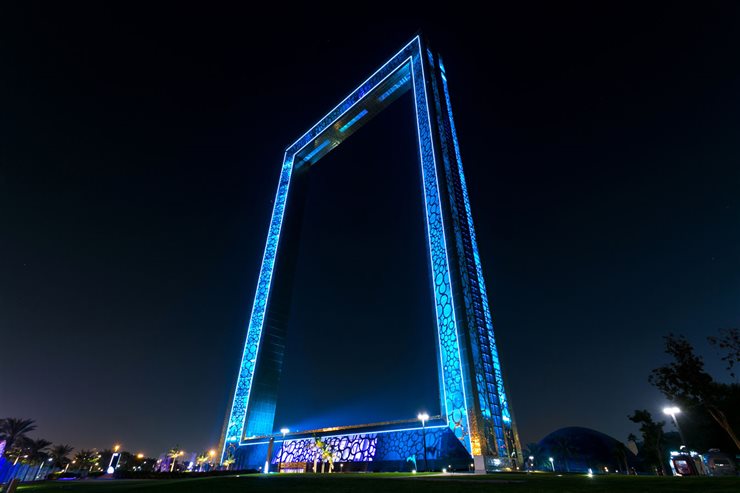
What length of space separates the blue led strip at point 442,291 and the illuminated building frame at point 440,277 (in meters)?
0.04

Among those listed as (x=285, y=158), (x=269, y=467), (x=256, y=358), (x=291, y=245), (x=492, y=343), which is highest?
(x=285, y=158)

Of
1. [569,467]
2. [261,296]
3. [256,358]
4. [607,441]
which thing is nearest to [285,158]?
[261,296]

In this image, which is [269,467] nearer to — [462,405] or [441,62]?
[462,405]

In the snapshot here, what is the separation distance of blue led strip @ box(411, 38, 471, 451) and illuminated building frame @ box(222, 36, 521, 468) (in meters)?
0.04

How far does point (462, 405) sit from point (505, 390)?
2.89 metres

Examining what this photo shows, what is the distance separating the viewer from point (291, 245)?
33344mm

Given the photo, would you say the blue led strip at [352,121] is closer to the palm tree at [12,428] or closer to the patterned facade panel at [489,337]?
the patterned facade panel at [489,337]

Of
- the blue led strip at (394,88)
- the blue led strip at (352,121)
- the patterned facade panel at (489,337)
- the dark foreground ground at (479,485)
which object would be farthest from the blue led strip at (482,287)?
the blue led strip at (352,121)

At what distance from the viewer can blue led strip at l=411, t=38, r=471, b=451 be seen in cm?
1711

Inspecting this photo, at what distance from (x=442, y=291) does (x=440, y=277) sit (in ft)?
2.46

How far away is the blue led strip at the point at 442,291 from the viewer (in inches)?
674

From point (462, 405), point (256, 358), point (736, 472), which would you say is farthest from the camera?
point (256, 358)

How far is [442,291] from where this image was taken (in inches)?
765

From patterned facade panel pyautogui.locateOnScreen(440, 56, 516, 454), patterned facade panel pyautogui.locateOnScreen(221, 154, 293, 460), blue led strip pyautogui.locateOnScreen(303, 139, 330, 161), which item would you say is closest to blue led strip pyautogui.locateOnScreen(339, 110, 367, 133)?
blue led strip pyautogui.locateOnScreen(303, 139, 330, 161)
